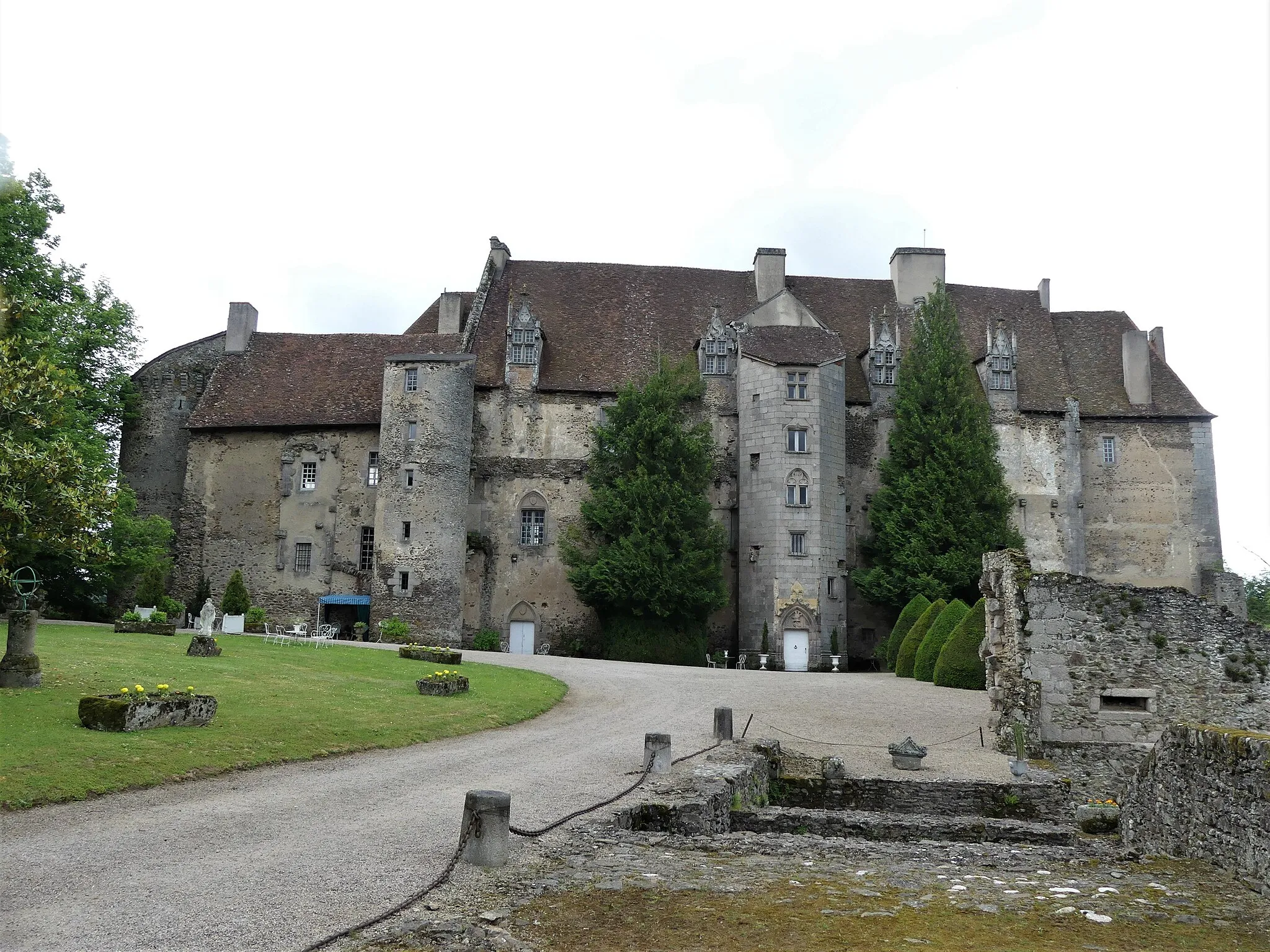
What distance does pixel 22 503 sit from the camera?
1584cm

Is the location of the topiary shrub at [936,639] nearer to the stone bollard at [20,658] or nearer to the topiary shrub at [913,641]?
the topiary shrub at [913,641]

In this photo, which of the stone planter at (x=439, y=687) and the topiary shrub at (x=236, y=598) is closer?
the stone planter at (x=439, y=687)

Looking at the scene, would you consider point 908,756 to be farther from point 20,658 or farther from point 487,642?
point 487,642

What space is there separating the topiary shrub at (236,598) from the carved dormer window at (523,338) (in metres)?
15.0

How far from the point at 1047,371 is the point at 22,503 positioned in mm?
43666

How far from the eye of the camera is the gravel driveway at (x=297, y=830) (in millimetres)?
6586

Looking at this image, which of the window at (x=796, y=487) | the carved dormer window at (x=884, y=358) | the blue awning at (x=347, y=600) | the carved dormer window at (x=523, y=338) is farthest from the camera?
the carved dormer window at (x=884, y=358)

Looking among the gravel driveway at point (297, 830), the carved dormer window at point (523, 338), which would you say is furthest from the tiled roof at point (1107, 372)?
the gravel driveway at point (297, 830)

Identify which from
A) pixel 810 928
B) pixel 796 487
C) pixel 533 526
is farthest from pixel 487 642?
pixel 810 928

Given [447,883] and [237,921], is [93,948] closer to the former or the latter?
[237,921]

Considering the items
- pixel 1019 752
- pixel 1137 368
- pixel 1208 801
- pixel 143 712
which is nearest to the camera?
pixel 1208 801

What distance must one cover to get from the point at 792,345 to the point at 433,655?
22.7 m

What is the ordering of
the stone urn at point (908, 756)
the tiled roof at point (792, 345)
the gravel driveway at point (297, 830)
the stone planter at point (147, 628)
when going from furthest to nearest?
the tiled roof at point (792, 345), the stone planter at point (147, 628), the stone urn at point (908, 756), the gravel driveway at point (297, 830)

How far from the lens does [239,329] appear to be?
47.6 meters
